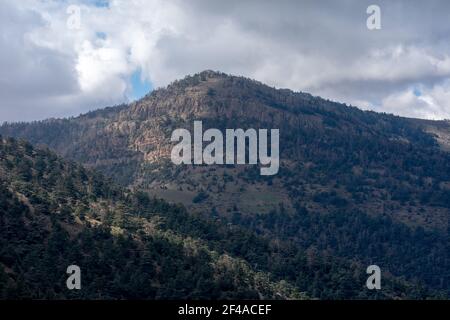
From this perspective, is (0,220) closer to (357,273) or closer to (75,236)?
(75,236)

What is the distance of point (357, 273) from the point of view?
5876 inches

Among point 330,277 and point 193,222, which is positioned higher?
point 193,222

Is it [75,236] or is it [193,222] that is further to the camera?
[193,222]

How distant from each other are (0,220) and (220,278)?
36353 millimetres

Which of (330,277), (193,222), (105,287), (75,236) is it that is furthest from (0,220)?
(330,277)

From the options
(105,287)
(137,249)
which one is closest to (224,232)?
(137,249)

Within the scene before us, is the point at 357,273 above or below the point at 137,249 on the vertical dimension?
below

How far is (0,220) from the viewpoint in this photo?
108 meters

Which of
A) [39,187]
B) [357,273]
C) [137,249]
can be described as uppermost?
[39,187]
